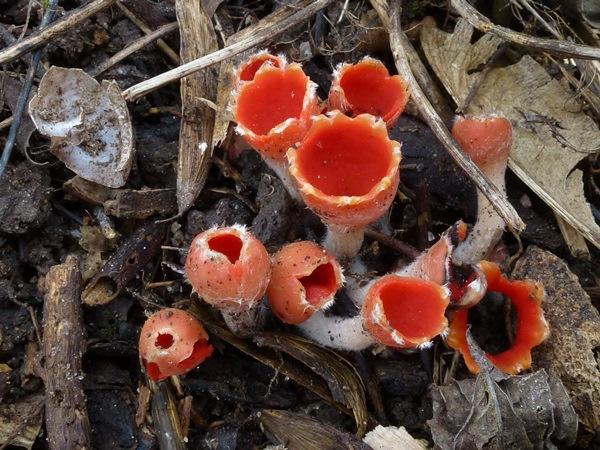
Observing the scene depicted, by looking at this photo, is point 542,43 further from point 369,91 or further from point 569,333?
point 569,333

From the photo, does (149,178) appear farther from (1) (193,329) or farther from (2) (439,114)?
(2) (439,114)

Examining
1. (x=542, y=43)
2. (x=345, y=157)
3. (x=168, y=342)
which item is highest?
(x=542, y=43)

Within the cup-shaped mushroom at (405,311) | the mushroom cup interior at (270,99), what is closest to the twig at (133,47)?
the mushroom cup interior at (270,99)

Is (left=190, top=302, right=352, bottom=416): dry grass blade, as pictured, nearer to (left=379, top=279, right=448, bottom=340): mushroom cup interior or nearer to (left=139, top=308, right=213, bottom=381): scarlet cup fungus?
(left=139, top=308, right=213, bottom=381): scarlet cup fungus

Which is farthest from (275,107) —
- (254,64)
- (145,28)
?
(145,28)

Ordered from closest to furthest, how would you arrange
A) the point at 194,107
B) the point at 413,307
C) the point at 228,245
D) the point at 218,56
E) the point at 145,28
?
the point at 228,245, the point at 413,307, the point at 218,56, the point at 194,107, the point at 145,28

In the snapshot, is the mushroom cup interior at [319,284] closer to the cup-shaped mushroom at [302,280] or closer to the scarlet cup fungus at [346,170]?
the cup-shaped mushroom at [302,280]
